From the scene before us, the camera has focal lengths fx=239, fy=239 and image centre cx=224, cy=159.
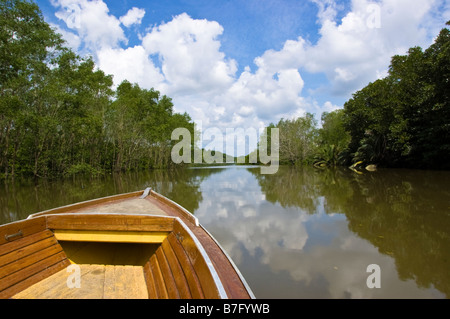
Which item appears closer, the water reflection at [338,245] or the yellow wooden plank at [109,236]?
the water reflection at [338,245]

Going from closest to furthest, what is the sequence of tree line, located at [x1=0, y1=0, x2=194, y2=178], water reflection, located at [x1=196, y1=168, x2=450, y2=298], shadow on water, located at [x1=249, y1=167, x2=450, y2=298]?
1. water reflection, located at [x1=196, y1=168, x2=450, y2=298]
2. shadow on water, located at [x1=249, y1=167, x2=450, y2=298]
3. tree line, located at [x1=0, y1=0, x2=194, y2=178]

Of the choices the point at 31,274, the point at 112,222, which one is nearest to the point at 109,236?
the point at 112,222

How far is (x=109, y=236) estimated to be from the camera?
3.13m

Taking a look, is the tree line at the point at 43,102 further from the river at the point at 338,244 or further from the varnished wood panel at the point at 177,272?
the varnished wood panel at the point at 177,272

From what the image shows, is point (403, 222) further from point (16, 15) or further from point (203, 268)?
point (16, 15)

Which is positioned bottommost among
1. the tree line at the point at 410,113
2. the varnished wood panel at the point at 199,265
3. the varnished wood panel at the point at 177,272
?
the varnished wood panel at the point at 177,272

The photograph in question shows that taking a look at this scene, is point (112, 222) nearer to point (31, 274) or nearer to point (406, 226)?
point (31, 274)

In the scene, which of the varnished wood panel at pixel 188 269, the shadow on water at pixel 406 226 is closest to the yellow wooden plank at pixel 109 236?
the varnished wood panel at pixel 188 269

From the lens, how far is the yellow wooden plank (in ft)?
10.2

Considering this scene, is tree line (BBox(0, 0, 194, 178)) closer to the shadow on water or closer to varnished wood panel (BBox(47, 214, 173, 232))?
varnished wood panel (BBox(47, 214, 173, 232))

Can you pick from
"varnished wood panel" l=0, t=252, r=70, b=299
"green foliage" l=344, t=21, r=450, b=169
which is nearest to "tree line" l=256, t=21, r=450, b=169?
"green foliage" l=344, t=21, r=450, b=169

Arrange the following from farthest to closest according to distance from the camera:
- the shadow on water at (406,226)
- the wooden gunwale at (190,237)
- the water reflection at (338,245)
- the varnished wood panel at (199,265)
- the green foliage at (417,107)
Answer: the green foliage at (417,107) → the shadow on water at (406,226) → the water reflection at (338,245) → the wooden gunwale at (190,237) → the varnished wood panel at (199,265)

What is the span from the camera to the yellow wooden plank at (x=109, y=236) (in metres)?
3.10
